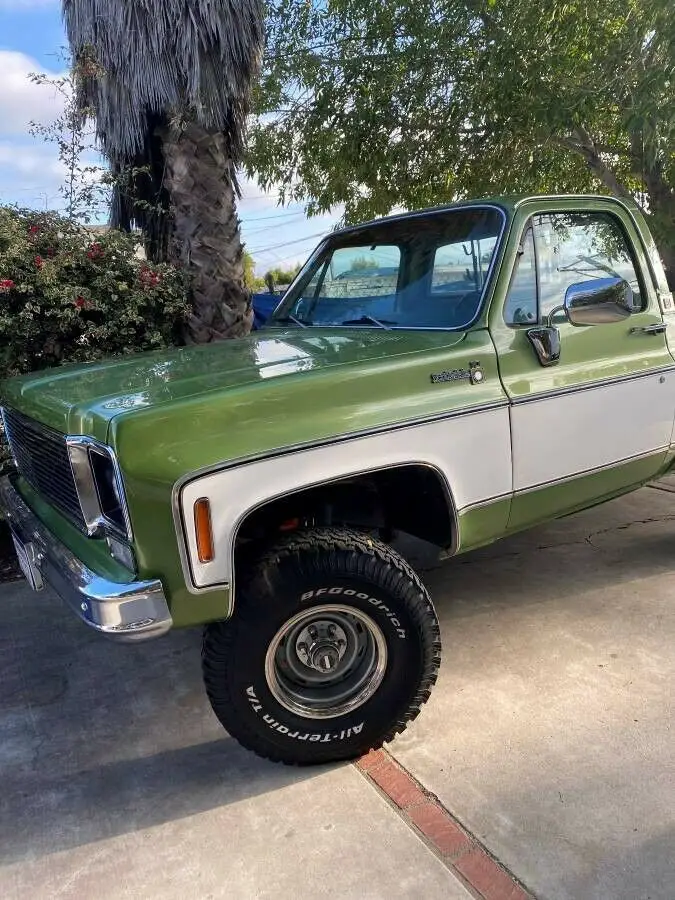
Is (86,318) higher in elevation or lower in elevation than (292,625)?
higher

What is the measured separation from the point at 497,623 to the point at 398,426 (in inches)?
61.2

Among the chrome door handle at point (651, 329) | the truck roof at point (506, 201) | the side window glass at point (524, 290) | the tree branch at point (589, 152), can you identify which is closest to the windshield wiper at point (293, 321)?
the truck roof at point (506, 201)

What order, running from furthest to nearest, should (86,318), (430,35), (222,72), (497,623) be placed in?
(430,35) < (222,72) < (86,318) < (497,623)

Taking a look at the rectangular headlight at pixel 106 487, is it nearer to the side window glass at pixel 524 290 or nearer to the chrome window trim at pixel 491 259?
the chrome window trim at pixel 491 259

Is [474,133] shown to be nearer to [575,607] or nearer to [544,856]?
[575,607]

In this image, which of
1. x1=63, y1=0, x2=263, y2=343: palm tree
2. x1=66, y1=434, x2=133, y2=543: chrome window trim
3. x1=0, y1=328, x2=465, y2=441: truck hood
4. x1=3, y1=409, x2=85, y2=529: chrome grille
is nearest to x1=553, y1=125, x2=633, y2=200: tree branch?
x1=63, y1=0, x2=263, y2=343: palm tree

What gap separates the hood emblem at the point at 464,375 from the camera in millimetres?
2820

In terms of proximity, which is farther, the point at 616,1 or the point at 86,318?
the point at 616,1

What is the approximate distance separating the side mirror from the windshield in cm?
40

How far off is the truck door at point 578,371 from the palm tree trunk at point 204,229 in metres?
3.09

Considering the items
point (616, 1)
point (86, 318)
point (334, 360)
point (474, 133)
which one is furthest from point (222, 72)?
point (334, 360)

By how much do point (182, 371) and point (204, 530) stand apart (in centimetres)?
83

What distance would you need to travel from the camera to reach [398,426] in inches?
105

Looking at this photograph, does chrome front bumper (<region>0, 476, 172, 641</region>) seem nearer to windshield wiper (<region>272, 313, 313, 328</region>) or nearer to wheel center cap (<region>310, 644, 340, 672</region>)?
wheel center cap (<region>310, 644, 340, 672</region>)
